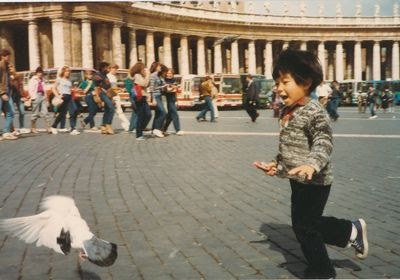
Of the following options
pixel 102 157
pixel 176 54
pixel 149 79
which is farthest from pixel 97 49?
pixel 102 157

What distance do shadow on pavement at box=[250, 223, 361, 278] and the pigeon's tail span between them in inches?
49.7

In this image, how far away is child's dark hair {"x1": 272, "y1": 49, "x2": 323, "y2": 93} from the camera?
317 centimetres

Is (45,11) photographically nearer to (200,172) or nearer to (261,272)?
(200,172)

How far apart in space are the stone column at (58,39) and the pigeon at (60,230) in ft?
135

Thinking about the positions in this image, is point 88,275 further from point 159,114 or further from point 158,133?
point 159,114

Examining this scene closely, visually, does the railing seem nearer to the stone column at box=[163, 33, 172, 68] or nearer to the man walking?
the stone column at box=[163, 33, 172, 68]

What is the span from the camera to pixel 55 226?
2.83 metres

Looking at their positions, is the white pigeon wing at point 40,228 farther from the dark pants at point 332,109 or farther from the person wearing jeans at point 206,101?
the dark pants at point 332,109

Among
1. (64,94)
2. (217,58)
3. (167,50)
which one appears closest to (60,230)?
(64,94)

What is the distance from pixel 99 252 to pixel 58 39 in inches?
1643

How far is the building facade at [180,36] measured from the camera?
141 feet

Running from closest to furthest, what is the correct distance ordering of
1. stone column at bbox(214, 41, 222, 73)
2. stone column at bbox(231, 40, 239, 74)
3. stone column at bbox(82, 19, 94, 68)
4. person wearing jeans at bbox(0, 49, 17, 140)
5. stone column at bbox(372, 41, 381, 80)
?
person wearing jeans at bbox(0, 49, 17, 140)
stone column at bbox(82, 19, 94, 68)
stone column at bbox(214, 41, 222, 73)
stone column at bbox(231, 40, 239, 74)
stone column at bbox(372, 41, 381, 80)

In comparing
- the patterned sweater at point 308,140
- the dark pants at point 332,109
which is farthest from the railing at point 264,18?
the patterned sweater at point 308,140

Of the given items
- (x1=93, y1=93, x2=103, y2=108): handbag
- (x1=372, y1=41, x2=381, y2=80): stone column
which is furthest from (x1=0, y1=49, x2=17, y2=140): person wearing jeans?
(x1=372, y1=41, x2=381, y2=80): stone column
